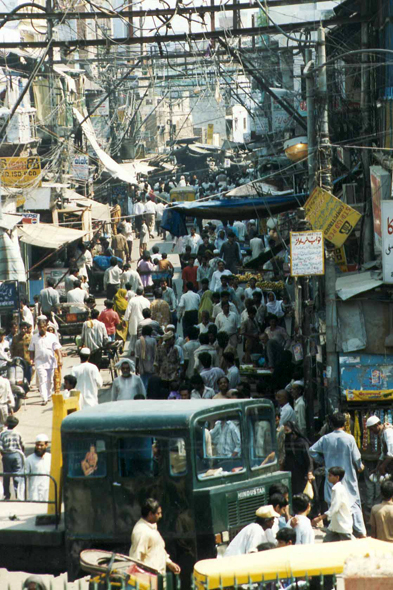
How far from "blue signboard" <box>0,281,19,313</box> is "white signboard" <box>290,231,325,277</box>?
7.45m

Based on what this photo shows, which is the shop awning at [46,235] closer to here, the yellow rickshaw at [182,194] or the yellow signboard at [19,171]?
the yellow signboard at [19,171]

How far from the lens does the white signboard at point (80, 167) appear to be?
1203 inches

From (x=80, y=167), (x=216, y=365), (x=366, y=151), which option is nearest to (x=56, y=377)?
(x=216, y=365)

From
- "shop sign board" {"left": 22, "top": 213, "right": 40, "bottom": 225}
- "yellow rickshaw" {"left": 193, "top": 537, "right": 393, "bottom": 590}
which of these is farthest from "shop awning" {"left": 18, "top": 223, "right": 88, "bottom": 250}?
"yellow rickshaw" {"left": 193, "top": 537, "right": 393, "bottom": 590}

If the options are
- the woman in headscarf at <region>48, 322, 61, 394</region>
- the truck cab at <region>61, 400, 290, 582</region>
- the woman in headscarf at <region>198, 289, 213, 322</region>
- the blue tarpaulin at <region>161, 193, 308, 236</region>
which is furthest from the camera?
the woman in headscarf at <region>198, 289, 213, 322</region>

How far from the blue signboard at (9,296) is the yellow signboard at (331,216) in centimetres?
722

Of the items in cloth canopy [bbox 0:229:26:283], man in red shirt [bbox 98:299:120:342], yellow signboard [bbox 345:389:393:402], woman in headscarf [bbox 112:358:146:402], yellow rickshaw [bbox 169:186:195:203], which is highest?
yellow rickshaw [bbox 169:186:195:203]

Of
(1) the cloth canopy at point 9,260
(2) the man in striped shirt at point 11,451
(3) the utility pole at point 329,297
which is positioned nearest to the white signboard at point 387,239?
(3) the utility pole at point 329,297

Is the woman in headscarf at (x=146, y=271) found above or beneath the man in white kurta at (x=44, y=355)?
above

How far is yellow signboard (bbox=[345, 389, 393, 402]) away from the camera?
38.9 feet

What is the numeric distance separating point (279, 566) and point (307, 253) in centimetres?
621

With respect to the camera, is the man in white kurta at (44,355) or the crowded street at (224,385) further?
the man in white kurta at (44,355)

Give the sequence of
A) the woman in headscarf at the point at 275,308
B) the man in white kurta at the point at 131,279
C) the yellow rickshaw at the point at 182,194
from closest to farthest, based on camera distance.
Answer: the woman in headscarf at the point at 275,308
the man in white kurta at the point at 131,279
the yellow rickshaw at the point at 182,194

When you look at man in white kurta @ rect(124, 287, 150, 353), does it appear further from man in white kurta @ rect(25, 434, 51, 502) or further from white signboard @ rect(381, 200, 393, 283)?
man in white kurta @ rect(25, 434, 51, 502)
